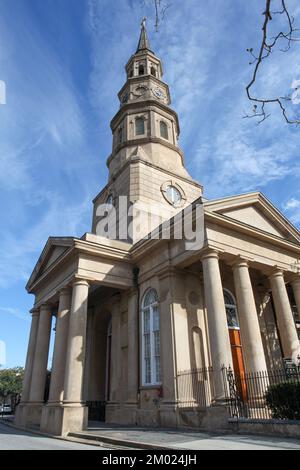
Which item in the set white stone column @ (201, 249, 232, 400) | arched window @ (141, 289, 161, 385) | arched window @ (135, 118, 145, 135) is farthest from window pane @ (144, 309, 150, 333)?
arched window @ (135, 118, 145, 135)

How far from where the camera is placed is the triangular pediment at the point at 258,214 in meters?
14.9

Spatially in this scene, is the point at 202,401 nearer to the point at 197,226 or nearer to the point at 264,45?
the point at 197,226

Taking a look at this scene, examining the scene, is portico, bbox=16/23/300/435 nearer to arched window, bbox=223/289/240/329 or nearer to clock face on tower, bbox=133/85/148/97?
arched window, bbox=223/289/240/329

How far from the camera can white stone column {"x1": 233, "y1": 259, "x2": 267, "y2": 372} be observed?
1256 cm

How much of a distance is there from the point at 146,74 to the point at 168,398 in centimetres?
2616

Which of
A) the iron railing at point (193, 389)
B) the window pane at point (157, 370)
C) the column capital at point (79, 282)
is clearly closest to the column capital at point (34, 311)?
the column capital at point (79, 282)

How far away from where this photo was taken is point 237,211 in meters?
15.6

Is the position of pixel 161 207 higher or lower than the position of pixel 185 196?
lower

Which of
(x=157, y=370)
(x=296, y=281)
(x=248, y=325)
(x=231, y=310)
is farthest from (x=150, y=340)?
(x=296, y=281)

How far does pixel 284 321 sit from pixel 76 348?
8965 mm

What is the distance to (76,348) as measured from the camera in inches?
560

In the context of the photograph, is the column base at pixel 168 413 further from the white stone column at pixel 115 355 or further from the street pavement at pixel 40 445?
the white stone column at pixel 115 355

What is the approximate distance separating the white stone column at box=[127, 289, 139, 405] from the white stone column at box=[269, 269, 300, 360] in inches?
254

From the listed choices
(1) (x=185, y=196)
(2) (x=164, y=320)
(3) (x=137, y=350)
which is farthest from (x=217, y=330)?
(1) (x=185, y=196)
